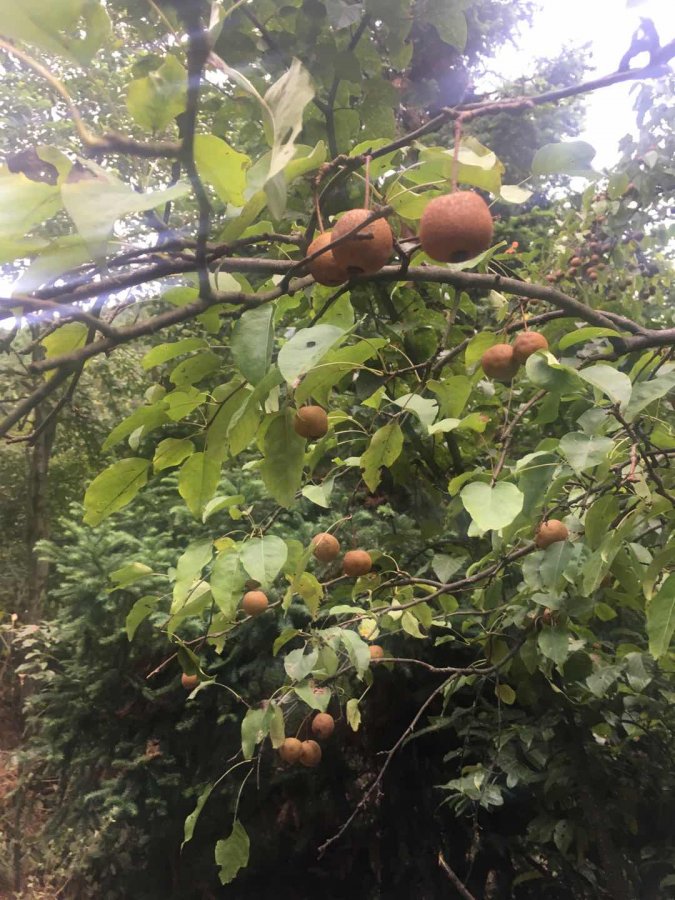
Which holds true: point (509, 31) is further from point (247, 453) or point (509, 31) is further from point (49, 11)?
point (49, 11)

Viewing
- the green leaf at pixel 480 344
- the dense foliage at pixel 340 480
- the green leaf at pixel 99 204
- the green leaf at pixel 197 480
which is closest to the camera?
the green leaf at pixel 99 204

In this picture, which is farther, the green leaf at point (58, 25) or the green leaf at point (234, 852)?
the green leaf at point (234, 852)

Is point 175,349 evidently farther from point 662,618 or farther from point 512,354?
point 662,618

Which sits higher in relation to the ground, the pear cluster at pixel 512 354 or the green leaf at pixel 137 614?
the pear cluster at pixel 512 354

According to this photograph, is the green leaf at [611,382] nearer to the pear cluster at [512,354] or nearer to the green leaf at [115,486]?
the pear cluster at [512,354]

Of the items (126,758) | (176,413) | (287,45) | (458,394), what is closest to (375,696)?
(126,758)

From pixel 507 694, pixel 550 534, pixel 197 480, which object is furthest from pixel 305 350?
pixel 507 694

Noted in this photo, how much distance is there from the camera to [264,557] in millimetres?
796

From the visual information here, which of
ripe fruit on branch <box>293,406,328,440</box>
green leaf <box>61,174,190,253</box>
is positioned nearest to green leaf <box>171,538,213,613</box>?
ripe fruit on branch <box>293,406,328,440</box>

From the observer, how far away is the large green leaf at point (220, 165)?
45 centimetres

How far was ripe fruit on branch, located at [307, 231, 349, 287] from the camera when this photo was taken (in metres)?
0.50

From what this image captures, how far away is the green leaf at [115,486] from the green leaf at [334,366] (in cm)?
21

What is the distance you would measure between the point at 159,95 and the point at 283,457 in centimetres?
35

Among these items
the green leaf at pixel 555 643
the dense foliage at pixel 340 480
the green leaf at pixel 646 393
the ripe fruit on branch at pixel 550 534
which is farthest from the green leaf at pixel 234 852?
the green leaf at pixel 646 393
